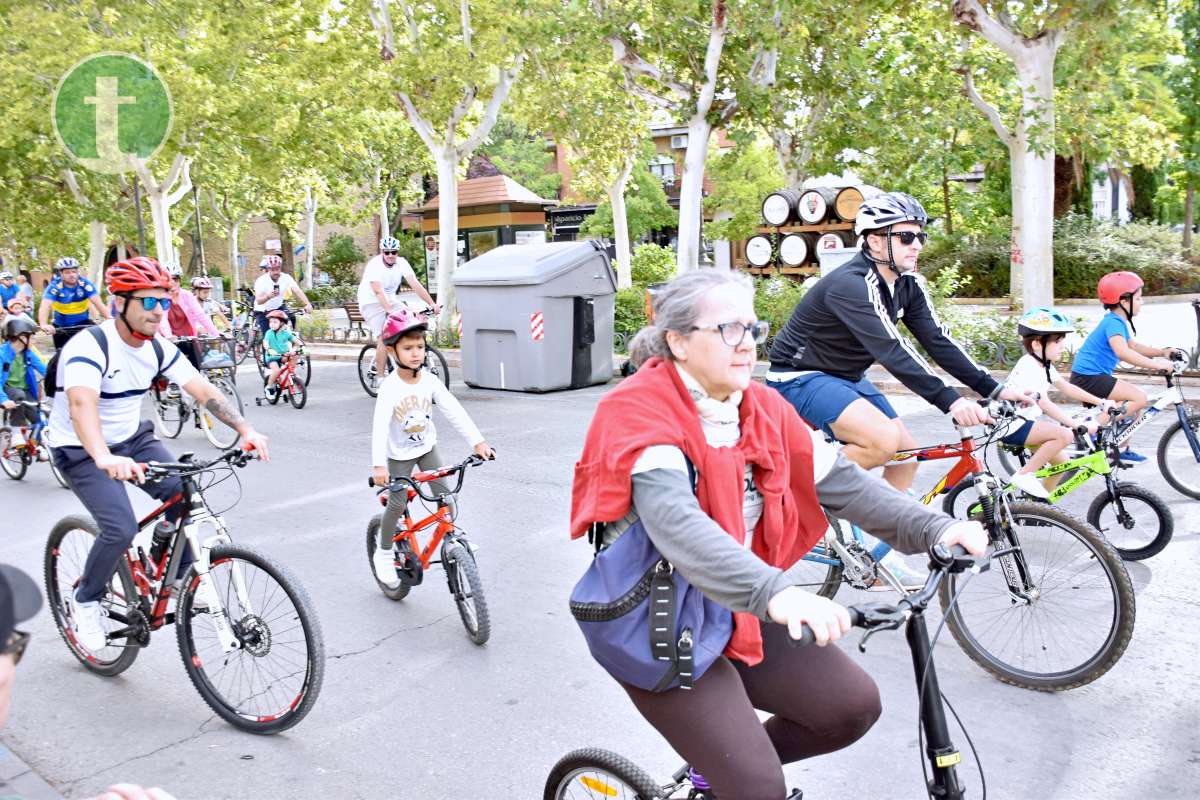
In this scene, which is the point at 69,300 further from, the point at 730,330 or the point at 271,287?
the point at 730,330

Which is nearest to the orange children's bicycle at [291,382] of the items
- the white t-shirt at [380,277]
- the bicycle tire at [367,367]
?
the bicycle tire at [367,367]

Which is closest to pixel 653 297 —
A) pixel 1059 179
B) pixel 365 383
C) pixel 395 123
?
pixel 365 383

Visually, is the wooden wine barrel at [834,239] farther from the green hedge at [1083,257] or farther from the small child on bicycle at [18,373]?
the small child on bicycle at [18,373]

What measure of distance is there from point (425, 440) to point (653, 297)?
3.24 m

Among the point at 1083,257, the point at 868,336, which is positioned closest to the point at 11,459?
the point at 868,336

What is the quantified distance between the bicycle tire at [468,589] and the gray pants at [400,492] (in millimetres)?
352

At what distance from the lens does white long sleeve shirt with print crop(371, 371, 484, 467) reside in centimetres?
539

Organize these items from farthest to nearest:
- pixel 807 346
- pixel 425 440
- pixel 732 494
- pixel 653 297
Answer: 1. pixel 425 440
2. pixel 807 346
3. pixel 653 297
4. pixel 732 494

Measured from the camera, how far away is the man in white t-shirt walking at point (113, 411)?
4.48 meters

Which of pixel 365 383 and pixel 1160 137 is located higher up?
pixel 1160 137

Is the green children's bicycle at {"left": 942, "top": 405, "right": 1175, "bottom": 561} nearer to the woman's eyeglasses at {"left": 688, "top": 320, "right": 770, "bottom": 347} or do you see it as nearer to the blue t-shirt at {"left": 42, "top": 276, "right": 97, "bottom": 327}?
the woman's eyeglasses at {"left": 688, "top": 320, "right": 770, "bottom": 347}

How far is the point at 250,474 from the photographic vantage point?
9.42 m

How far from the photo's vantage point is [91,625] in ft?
15.6

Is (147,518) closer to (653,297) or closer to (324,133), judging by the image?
(653,297)
